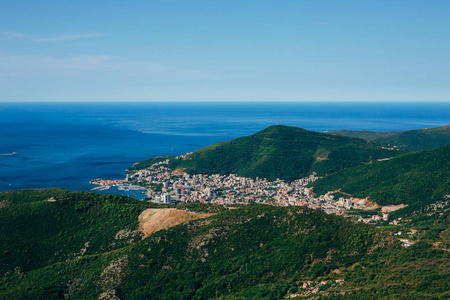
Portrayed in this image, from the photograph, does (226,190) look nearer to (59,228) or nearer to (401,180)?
(401,180)

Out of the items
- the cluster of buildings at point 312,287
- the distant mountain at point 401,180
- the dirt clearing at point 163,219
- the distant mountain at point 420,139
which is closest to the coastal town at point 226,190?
the distant mountain at point 401,180

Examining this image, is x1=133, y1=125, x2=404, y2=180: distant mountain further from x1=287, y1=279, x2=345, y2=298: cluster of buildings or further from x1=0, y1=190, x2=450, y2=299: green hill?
x1=287, y1=279, x2=345, y2=298: cluster of buildings

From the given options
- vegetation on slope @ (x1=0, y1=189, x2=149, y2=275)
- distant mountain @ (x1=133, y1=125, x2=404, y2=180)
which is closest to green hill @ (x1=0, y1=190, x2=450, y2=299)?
vegetation on slope @ (x1=0, y1=189, x2=149, y2=275)

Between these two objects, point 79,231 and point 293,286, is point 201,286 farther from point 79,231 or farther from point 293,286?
point 79,231

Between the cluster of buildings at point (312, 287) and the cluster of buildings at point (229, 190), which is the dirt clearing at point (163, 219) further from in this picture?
the cluster of buildings at point (229, 190)

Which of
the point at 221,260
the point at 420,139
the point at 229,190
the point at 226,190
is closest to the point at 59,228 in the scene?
the point at 221,260
